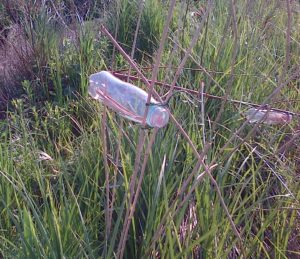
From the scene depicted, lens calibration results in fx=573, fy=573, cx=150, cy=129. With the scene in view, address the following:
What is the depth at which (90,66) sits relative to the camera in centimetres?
264

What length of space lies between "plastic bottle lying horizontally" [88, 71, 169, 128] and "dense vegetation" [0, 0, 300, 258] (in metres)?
0.05

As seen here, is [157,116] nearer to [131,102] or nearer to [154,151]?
[131,102]

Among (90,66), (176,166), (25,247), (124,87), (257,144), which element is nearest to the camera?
(124,87)

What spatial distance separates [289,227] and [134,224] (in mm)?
395

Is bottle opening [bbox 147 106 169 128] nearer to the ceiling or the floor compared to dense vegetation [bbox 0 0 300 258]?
nearer to the ceiling

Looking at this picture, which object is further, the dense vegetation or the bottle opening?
the dense vegetation

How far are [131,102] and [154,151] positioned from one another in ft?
2.02

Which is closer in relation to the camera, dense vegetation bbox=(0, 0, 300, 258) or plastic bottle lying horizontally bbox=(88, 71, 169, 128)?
plastic bottle lying horizontally bbox=(88, 71, 169, 128)

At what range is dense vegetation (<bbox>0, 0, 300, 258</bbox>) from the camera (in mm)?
1314

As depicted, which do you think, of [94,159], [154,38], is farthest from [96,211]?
[154,38]

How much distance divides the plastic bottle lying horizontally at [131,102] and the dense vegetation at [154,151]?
0.05 metres

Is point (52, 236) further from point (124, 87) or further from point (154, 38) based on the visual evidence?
point (154, 38)

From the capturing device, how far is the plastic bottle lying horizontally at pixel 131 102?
99 cm

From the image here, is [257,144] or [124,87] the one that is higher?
[124,87]
